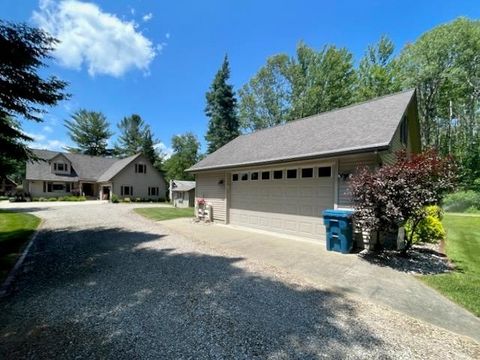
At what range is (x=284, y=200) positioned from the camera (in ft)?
31.3

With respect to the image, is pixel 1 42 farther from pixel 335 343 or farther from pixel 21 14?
pixel 335 343

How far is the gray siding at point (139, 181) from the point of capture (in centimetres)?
2958

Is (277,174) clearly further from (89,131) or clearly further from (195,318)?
(89,131)

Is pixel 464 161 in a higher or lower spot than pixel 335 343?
higher

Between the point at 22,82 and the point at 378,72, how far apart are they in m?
29.0

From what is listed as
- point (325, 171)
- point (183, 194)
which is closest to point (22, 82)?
point (325, 171)

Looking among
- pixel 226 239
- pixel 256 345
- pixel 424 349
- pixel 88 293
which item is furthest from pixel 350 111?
pixel 88 293

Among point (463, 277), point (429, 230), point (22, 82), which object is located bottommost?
point (463, 277)

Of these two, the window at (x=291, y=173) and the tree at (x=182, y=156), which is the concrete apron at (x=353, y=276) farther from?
the tree at (x=182, y=156)

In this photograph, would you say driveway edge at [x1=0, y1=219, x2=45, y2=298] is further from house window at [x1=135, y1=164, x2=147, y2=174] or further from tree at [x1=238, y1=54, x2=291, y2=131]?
tree at [x1=238, y1=54, x2=291, y2=131]

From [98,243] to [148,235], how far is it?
1.88m

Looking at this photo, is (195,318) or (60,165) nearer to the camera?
(195,318)

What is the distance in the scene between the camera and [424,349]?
2.90m

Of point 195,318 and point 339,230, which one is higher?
point 339,230
